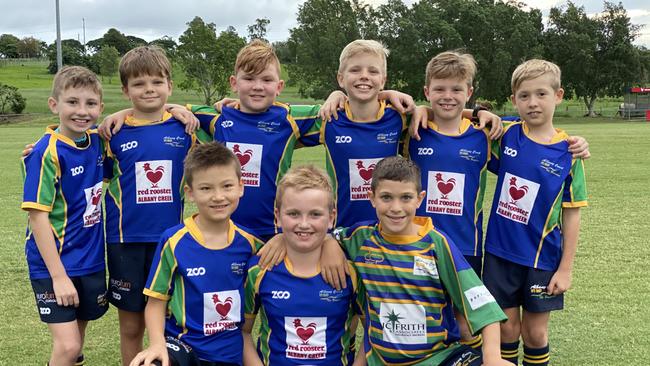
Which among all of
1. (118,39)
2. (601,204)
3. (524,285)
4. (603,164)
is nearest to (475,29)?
(603,164)

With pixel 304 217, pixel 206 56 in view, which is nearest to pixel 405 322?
pixel 304 217

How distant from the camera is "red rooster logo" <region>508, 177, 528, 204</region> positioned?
11.4 ft

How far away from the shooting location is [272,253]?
9.84 ft

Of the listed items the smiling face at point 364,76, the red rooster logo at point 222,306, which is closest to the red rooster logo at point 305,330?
the red rooster logo at point 222,306

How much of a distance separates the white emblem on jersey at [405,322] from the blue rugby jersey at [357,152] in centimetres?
90

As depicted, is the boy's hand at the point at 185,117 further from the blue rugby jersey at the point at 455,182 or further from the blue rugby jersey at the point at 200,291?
the blue rugby jersey at the point at 455,182

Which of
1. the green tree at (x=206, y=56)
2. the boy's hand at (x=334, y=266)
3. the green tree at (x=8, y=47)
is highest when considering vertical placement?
the green tree at (x=8, y=47)

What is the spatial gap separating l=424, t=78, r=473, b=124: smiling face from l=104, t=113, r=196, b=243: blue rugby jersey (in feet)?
5.23

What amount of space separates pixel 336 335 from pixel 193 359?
2.35 ft

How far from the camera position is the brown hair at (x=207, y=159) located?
3.03 meters

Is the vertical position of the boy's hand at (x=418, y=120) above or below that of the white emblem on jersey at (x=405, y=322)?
above

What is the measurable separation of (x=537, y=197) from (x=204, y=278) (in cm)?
194

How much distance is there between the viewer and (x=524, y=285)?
11.6 ft

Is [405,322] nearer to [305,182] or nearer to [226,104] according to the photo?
[305,182]
